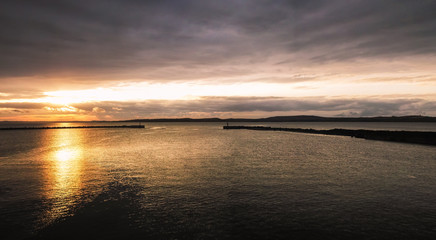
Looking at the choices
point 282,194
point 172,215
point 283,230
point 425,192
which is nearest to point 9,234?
point 172,215

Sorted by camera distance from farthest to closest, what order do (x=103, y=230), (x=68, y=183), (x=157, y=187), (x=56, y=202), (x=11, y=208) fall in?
(x=68, y=183), (x=157, y=187), (x=56, y=202), (x=11, y=208), (x=103, y=230)

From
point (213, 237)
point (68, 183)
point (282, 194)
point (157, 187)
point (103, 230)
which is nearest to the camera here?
point (213, 237)

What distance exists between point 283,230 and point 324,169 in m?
16.5

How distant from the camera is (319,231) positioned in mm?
11477

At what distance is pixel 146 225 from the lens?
1228cm

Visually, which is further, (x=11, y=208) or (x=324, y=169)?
(x=324, y=169)

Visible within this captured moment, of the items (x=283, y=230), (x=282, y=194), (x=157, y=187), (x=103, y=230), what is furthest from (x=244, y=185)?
(x=103, y=230)

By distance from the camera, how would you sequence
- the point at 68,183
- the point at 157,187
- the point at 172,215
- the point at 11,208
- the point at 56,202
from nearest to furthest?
the point at 172,215 < the point at 11,208 < the point at 56,202 < the point at 157,187 < the point at 68,183

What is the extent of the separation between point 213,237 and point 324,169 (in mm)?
18778

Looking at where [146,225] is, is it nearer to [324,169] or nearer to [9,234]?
[9,234]

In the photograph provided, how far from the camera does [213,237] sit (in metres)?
10.9

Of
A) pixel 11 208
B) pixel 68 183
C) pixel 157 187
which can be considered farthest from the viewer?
pixel 68 183

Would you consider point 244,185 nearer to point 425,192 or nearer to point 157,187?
point 157,187

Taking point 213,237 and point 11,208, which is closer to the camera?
point 213,237
